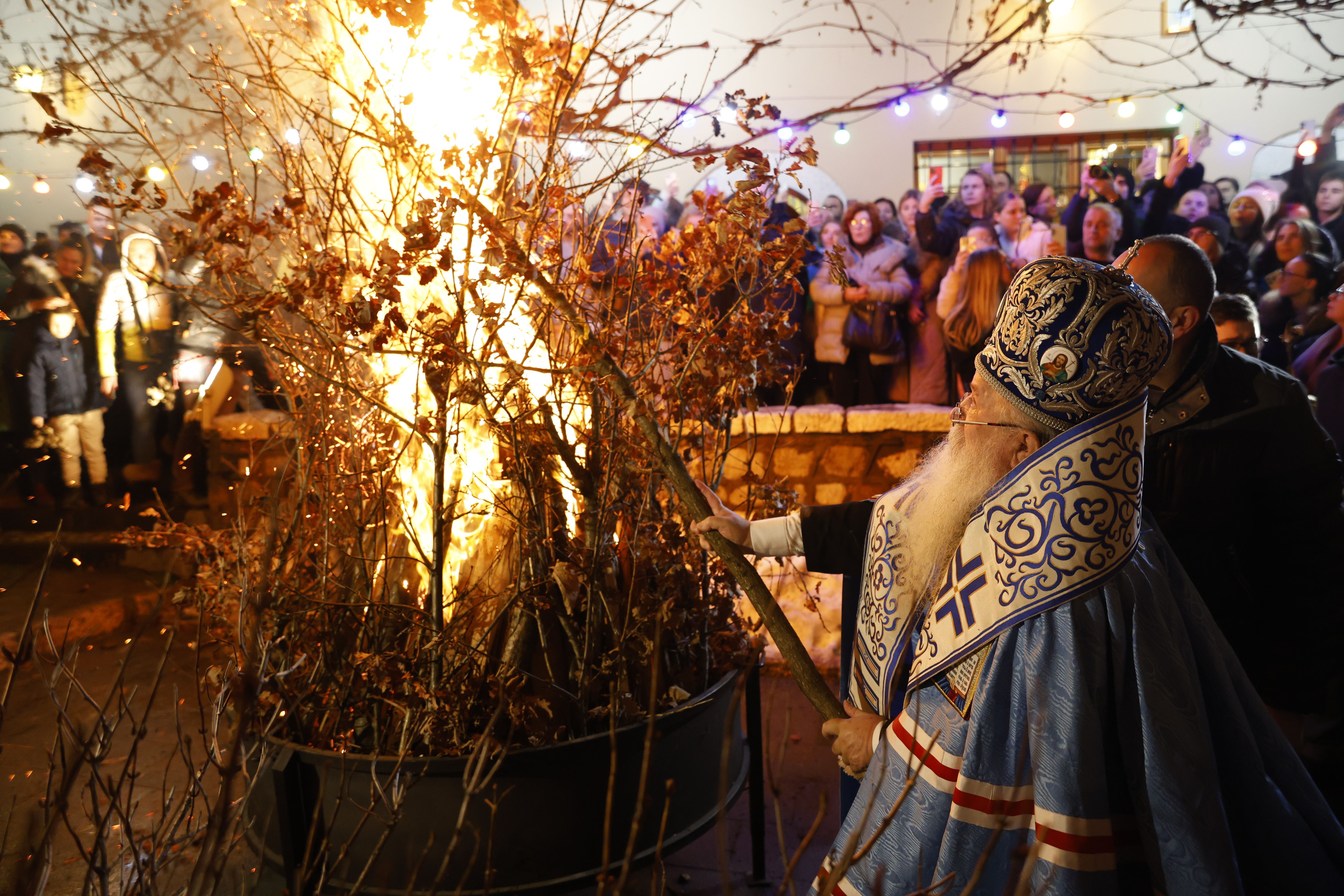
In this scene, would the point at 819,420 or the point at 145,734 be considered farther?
the point at 819,420

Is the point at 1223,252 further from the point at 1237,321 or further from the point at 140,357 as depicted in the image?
the point at 140,357

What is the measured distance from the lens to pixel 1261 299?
6.31 m

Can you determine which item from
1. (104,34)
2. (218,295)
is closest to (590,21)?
(104,34)

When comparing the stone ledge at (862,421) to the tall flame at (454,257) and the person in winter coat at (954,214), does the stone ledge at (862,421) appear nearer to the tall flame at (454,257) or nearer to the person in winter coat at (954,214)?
the person in winter coat at (954,214)

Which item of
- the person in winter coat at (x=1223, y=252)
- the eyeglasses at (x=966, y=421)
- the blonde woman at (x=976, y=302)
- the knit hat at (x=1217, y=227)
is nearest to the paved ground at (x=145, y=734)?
the eyeglasses at (x=966, y=421)

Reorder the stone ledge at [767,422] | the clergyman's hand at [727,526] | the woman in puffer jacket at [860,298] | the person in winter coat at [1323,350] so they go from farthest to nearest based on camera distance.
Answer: the woman in puffer jacket at [860,298]
the stone ledge at [767,422]
the person in winter coat at [1323,350]
the clergyman's hand at [727,526]

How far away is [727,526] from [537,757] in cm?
84

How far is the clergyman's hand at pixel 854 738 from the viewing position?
174 cm

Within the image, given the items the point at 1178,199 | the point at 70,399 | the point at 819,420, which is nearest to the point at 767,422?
the point at 819,420

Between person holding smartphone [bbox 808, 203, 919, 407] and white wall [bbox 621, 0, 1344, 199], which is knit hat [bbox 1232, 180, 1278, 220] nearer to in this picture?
white wall [bbox 621, 0, 1344, 199]

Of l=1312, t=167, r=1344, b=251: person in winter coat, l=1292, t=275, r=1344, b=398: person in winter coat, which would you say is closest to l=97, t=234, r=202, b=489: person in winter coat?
l=1292, t=275, r=1344, b=398: person in winter coat

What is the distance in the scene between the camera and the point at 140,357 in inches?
238

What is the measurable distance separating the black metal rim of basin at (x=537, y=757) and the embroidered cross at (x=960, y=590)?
848mm

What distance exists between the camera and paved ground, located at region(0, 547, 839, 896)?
2.94 m
